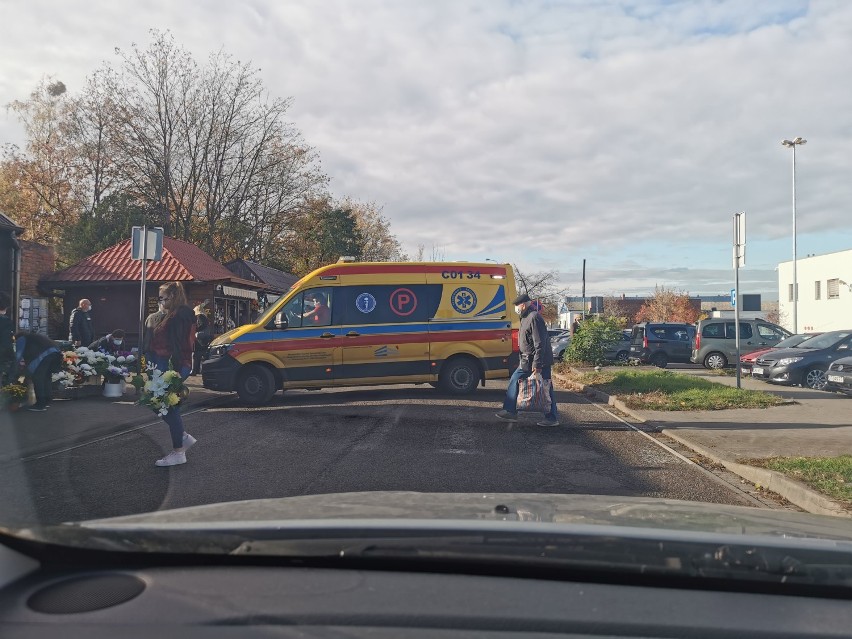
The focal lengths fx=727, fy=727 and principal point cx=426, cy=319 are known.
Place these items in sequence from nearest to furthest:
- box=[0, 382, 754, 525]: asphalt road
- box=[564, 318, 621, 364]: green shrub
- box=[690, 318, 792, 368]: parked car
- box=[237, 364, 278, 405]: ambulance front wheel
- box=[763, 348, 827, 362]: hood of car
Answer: box=[0, 382, 754, 525]: asphalt road → box=[237, 364, 278, 405]: ambulance front wheel → box=[763, 348, 827, 362]: hood of car → box=[564, 318, 621, 364]: green shrub → box=[690, 318, 792, 368]: parked car

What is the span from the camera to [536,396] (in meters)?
10.0

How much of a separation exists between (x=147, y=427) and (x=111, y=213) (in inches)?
1006

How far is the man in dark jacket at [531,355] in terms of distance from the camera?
33.1ft

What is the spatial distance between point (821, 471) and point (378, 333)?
824 cm

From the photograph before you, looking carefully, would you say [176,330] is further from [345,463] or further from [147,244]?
[147,244]

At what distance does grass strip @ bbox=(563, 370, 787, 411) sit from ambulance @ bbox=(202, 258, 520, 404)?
2597 millimetres

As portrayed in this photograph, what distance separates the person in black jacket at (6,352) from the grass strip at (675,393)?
383 inches

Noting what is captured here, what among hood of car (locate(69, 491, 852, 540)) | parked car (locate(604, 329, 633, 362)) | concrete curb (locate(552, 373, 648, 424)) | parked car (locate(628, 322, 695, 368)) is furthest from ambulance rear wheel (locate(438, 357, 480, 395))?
parked car (locate(628, 322, 695, 368))

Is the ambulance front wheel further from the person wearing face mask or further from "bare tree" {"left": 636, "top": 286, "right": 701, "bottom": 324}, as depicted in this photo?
"bare tree" {"left": 636, "top": 286, "right": 701, "bottom": 324}

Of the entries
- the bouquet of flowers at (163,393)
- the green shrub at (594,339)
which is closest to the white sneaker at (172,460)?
the bouquet of flowers at (163,393)

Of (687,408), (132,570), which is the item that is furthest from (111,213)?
(132,570)

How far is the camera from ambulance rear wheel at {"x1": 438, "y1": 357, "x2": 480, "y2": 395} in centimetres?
1392

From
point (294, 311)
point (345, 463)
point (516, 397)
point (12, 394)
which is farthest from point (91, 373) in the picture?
point (516, 397)

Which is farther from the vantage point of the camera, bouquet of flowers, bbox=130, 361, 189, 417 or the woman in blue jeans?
the woman in blue jeans
